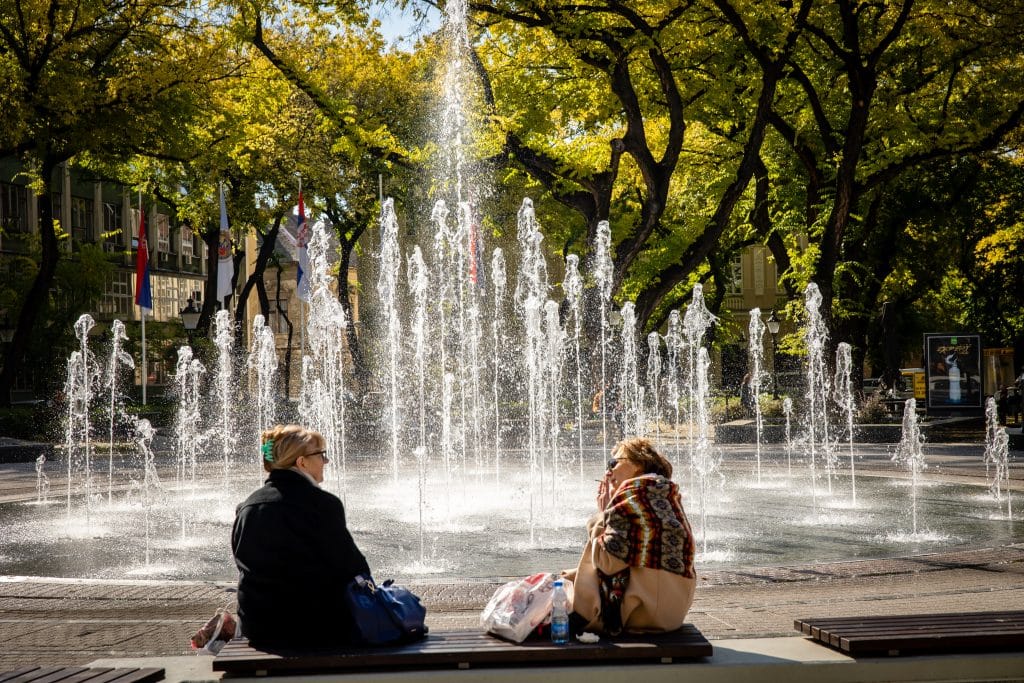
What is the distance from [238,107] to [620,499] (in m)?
29.3

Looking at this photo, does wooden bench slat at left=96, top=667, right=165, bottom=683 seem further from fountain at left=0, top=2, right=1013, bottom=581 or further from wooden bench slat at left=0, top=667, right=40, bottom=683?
fountain at left=0, top=2, right=1013, bottom=581

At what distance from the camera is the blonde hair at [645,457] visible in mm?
5055

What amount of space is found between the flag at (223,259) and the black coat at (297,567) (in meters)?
28.6

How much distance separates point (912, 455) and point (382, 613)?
1022 centimetres

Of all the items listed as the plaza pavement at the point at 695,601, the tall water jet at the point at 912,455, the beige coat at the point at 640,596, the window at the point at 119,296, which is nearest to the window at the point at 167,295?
the window at the point at 119,296

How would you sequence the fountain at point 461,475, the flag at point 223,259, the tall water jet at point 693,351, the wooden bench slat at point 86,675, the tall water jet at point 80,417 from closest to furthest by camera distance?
the wooden bench slat at point 86,675, the fountain at point 461,475, the tall water jet at point 80,417, the tall water jet at point 693,351, the flag at point 223,259

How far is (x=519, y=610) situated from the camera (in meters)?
4.87

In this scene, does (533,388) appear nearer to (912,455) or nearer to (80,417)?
(80,417)

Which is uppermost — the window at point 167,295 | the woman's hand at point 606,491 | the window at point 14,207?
the window at point 14,207

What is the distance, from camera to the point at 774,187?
32906 mm

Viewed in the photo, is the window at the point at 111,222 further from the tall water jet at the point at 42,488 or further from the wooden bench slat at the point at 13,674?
the wooden bench slat at the point at 13,674

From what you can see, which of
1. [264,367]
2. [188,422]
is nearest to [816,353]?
[264,367]

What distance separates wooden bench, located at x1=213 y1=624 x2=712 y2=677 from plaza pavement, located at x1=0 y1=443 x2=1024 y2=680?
159 cm

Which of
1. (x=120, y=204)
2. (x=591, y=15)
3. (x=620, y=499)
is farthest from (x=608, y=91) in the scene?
(x=120, y=204)
